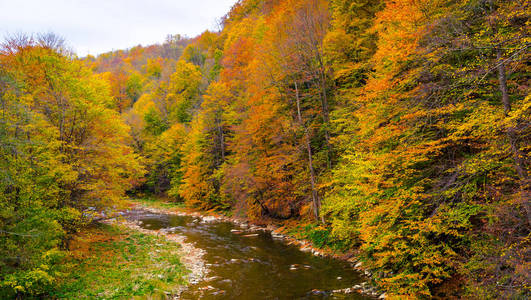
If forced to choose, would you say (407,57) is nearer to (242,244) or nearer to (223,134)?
(242,244)

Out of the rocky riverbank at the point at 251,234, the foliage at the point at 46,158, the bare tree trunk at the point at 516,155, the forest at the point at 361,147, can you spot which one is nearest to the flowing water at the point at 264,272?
the rocky riverbank at the point at 251,234

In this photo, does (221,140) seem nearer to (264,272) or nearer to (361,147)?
(264,272)

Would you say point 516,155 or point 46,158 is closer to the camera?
point 516,155

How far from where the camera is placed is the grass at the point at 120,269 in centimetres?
1066

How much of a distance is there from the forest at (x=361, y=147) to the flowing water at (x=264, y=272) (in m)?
1.59

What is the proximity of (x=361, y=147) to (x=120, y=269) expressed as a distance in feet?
39.5

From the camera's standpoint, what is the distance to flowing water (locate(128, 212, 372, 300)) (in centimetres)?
1133

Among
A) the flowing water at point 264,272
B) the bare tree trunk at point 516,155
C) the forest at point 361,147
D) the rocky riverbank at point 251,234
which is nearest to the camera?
the bare tree trunk at point 516,155

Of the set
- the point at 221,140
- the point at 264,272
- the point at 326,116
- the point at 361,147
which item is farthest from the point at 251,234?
the point at 221,140

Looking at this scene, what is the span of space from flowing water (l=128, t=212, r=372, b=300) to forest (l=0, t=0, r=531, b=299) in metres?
1.59

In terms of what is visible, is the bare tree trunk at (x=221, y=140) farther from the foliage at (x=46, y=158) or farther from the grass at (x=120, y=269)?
the grass at (x=120, y=269)

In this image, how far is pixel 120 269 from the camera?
1329 centimetres

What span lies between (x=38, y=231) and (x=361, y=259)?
41.2 ft

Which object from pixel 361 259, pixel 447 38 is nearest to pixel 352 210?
pixel 361 259
